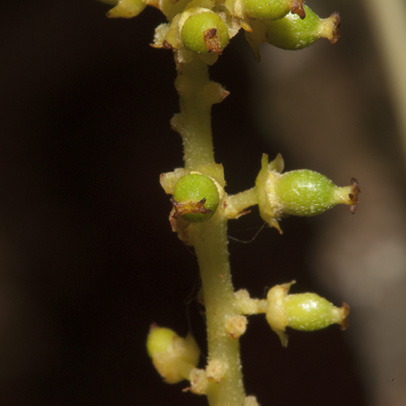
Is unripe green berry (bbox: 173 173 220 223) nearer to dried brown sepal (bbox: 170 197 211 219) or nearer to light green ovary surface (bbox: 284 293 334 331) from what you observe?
dried brown sepal (bbox: 170 197 211 219)

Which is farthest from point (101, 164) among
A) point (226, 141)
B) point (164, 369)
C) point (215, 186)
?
point (215, 186)

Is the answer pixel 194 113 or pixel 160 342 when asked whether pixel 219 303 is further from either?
pixel 194 113

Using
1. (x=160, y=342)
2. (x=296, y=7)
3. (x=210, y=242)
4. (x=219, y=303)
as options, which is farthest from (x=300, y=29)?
(x=160, y=342)

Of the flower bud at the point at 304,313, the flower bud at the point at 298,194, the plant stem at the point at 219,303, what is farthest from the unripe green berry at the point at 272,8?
the flower bud at the point at 304,313

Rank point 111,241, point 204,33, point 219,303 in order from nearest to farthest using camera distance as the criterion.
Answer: point 204,33
point 219,303
point 111,241

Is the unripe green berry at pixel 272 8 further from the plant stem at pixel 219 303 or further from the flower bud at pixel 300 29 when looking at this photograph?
the plant stem at pixel 219 303

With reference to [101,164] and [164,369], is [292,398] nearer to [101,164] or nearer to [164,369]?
[101,164]
